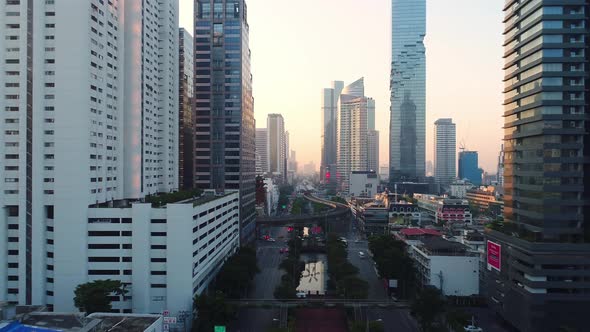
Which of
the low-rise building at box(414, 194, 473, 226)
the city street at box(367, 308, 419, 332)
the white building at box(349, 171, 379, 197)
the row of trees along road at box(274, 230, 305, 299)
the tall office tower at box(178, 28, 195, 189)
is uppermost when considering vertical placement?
the tall office tower at box(178, 28, 195, 189)

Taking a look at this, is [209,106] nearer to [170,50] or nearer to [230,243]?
[170,50]

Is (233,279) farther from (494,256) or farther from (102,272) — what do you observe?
(494,256)

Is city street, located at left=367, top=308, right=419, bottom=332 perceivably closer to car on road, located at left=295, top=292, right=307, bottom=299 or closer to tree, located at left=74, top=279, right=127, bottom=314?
car on road, located at left=295, top=292, right=307, bottom=299

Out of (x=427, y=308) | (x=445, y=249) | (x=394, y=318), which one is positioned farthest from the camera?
(x=445, y=249)

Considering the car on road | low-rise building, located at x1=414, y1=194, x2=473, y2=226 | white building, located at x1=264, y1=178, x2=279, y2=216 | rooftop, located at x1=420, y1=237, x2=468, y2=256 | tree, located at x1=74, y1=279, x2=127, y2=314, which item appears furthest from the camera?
white building, located at x1=264, y1=178, x2=279, y2=216

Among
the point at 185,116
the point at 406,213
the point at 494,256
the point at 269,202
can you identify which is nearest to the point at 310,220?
the point at 406,213

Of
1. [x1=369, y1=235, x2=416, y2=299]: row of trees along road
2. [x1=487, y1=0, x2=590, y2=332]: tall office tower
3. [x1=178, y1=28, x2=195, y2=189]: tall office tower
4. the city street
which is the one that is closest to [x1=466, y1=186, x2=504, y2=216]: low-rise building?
[x1=369, y1=235, x2=416, y2=299]: row of trees along road

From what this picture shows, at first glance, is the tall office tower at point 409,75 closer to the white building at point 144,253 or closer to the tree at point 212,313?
the white building at point 144,253
